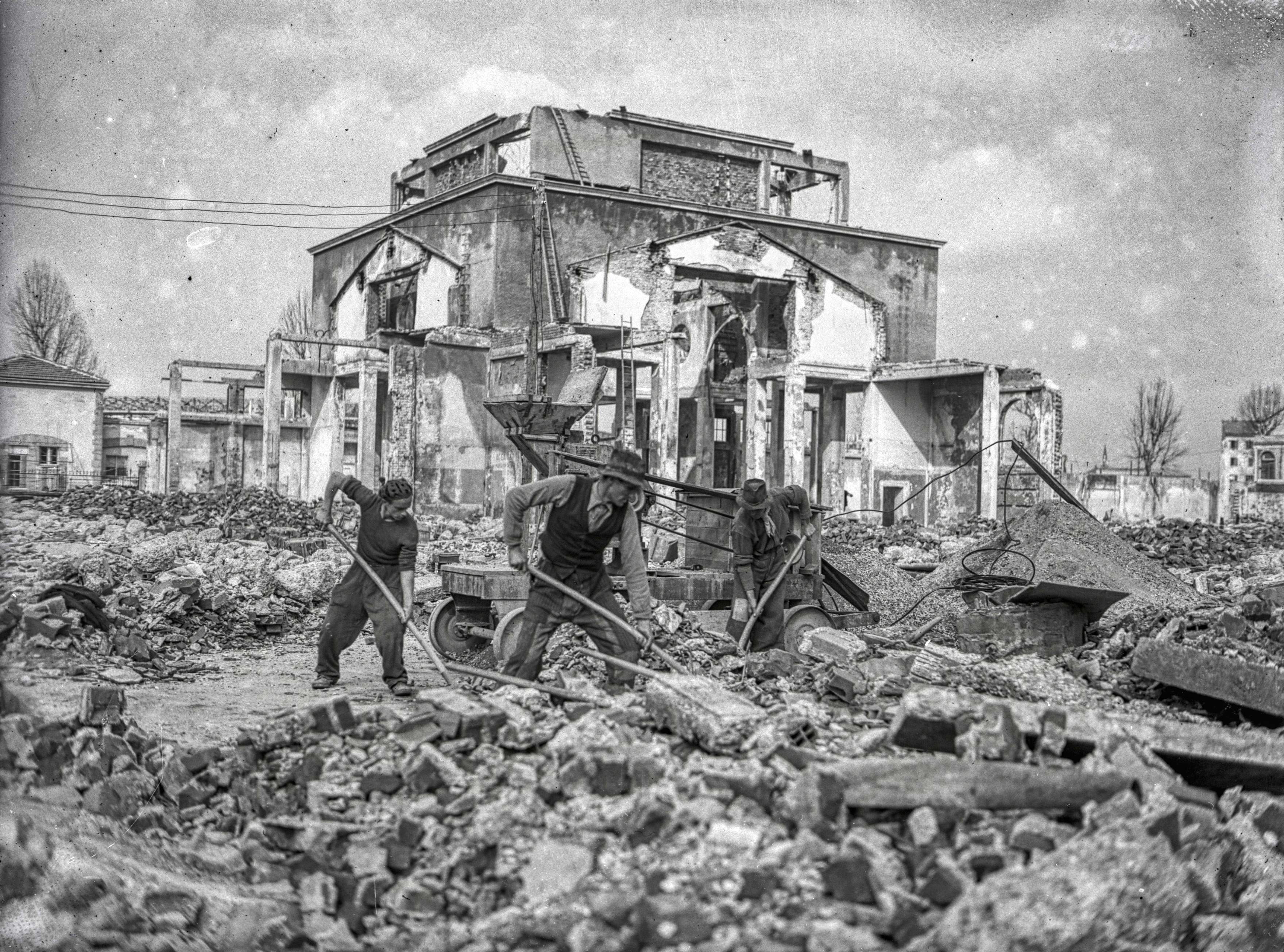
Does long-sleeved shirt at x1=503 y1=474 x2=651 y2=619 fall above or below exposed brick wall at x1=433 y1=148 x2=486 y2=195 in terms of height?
below

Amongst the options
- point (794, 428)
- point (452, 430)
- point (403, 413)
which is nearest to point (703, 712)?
point (403, 413)

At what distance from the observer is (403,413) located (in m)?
24.8

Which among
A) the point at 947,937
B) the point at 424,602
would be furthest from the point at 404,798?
→ the point at 424,602

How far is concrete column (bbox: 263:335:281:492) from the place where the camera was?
89.5ft

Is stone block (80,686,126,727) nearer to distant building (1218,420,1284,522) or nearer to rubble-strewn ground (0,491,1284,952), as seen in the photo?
rubble-strewn ground (0,491,1284,952)

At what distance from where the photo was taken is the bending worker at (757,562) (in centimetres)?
913

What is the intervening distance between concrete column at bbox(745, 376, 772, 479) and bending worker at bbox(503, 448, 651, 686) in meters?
19.9

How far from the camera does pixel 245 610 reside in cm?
1134

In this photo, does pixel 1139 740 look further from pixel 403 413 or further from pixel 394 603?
pixel 403 413

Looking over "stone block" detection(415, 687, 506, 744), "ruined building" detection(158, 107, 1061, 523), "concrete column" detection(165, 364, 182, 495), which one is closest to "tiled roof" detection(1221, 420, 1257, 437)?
"ruined building" detection(158, 107, 1061, 523)

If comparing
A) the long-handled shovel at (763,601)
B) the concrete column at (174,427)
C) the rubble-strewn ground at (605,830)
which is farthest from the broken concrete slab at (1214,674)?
the concrete column at (174,427)

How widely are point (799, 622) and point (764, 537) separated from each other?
3.21 ft

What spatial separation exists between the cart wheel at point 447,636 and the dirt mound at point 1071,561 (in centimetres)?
511

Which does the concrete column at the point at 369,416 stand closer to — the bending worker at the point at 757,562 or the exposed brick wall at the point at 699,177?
the exposed brick wall at the point at 699,177
